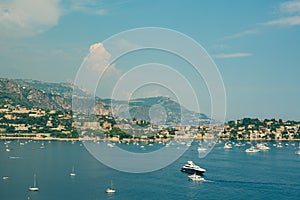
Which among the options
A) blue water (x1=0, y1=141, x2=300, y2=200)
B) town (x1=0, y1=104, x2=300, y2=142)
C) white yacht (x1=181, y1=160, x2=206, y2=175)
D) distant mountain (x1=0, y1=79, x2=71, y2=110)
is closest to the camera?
blue water (x1=0, y1=141, x2=300, y2=200)

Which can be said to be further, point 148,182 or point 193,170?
point 193,170

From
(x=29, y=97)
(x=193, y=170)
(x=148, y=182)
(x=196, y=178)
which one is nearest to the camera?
(x=148, y=182)

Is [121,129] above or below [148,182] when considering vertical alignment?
above

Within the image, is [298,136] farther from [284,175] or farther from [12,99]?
[12,99]

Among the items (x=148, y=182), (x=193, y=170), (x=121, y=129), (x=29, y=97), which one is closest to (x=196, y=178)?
(x=193, y=170)

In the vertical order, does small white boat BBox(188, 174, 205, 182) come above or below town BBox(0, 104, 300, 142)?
below

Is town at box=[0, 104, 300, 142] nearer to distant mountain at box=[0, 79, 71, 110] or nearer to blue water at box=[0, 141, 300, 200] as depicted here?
distant mountain at box=[0, 79, 71, 110]

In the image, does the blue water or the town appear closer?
the blue water

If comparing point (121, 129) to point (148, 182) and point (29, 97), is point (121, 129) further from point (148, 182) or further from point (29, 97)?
point (29, 97)

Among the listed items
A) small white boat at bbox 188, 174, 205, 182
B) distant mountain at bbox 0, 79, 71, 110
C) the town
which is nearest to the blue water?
small white boat at bbox 188, 174, 205, 182

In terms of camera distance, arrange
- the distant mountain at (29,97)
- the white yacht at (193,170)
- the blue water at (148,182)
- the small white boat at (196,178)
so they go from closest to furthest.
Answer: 1. the blue water at (148,182)
2. the small white boat at (196,178)
3. the white yacht at (193,170)
4. the distant mountain at (29,97)

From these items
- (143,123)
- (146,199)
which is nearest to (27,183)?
(146,199)

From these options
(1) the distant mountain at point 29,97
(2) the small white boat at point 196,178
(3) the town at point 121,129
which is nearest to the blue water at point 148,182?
(2) the small white boat at point 196,178

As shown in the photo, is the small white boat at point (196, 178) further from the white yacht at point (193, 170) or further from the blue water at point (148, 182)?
the white yacht at point (193, 170)
